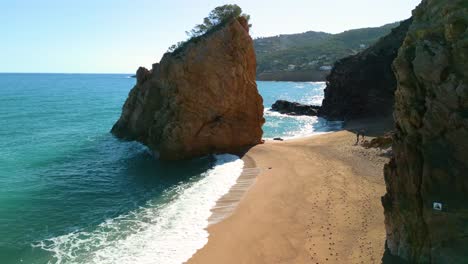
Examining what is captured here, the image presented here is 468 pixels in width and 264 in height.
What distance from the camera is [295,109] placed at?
61.4m

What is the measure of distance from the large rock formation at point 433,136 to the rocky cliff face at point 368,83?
119 feet

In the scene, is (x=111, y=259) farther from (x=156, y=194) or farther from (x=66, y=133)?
(x=66, y=133)

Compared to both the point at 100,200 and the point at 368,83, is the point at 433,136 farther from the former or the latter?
the point at 368,83

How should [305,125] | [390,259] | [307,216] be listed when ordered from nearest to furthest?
[390,259], [307,216], [305,125]

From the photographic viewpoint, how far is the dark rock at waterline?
5897cm

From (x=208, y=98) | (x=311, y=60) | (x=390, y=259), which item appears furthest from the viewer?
(x=311, y=60)

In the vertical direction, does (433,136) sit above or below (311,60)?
below

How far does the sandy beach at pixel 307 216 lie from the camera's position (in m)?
14.1

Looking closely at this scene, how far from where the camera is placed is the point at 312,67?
513 feet

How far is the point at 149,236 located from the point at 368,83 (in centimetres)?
3963

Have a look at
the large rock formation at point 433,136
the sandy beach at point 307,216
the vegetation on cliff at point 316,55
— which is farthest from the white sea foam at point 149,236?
the vegetation on cliff at point 316,55

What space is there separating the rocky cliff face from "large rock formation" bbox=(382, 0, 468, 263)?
36.2 metres

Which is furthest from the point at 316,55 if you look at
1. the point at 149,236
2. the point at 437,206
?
the point at 437,206

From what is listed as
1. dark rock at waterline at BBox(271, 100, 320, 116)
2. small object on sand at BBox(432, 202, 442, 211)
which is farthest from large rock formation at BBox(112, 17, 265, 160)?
dark rock at waterline at BBox(271, 100, 320, 116)
